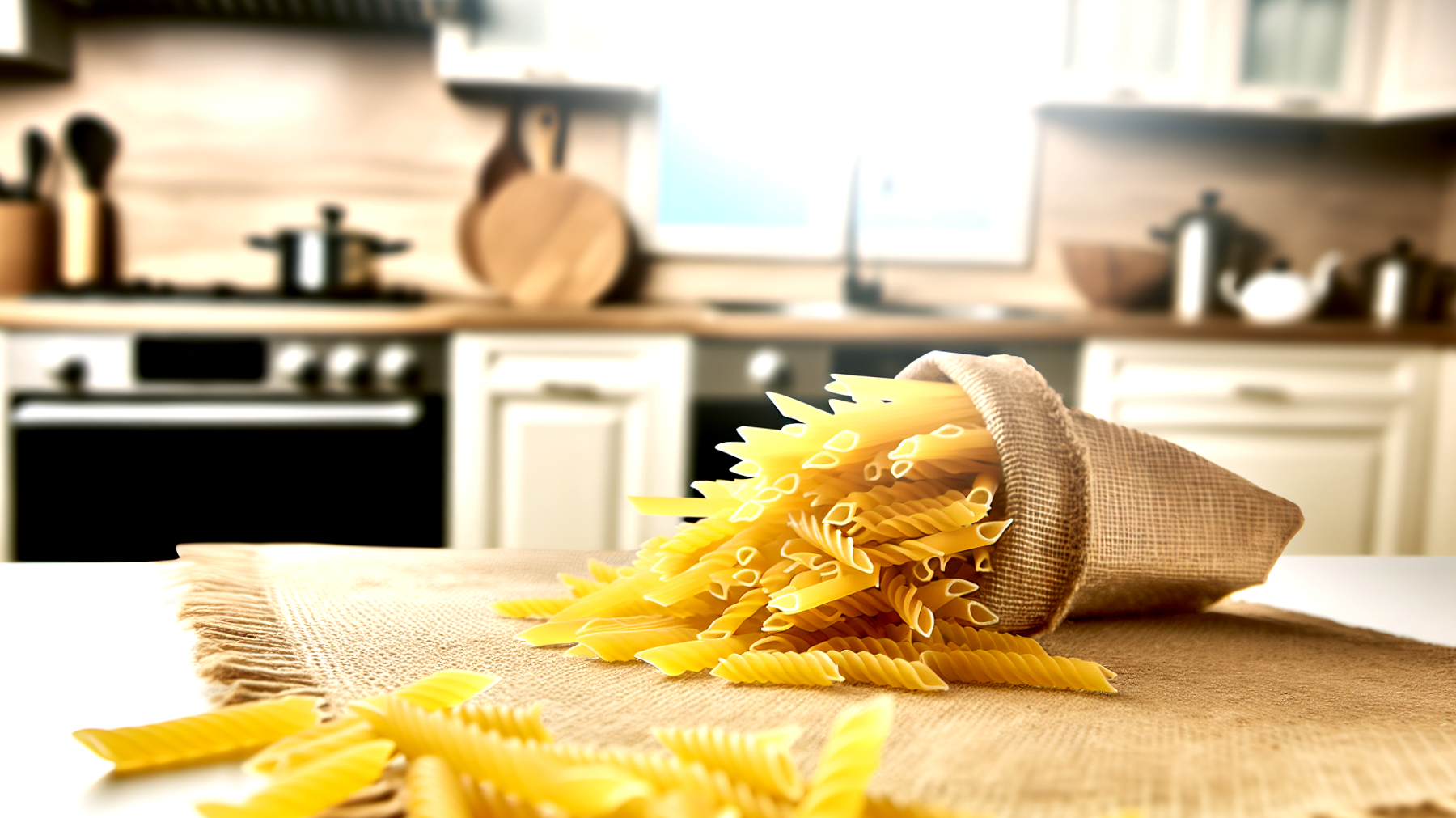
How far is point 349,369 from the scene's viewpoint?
210 cm

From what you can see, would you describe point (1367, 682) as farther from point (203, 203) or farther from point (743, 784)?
point (203, 203)

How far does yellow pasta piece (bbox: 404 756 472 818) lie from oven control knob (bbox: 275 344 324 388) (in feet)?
6.26

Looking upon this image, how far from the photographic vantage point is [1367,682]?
492 millimetres

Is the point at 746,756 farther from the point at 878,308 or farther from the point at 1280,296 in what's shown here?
the point at 1280,296

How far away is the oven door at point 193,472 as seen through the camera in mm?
2004

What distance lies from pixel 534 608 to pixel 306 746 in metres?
0.22

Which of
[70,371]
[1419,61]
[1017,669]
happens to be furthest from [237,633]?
[1419,61]

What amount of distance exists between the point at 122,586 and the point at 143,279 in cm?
236

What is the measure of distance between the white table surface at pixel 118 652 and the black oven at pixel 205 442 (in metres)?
1.48

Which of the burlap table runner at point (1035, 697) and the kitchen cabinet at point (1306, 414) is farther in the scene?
the kitchen cabinet at point (1306, 414)

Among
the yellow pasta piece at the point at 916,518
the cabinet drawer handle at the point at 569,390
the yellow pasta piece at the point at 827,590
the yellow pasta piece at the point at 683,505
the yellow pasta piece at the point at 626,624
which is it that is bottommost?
the cabinet drawer handle at the point at 569,390

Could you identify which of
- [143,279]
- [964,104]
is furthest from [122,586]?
[964,104]

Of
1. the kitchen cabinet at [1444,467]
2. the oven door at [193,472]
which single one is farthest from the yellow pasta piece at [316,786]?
the kitchen cabinet at [1444,467]

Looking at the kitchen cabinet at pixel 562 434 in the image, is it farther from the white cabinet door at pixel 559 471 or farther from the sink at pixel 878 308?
the sink at pixel 878 308
